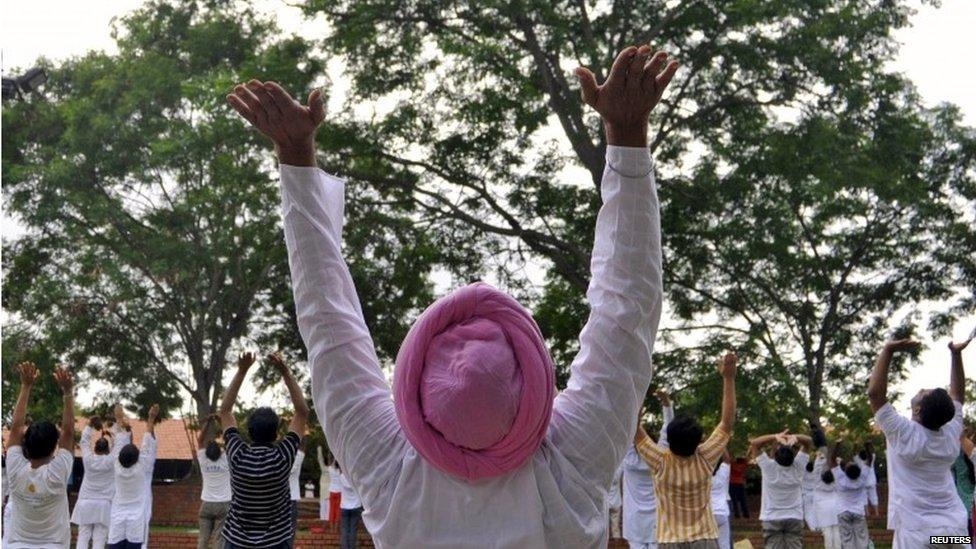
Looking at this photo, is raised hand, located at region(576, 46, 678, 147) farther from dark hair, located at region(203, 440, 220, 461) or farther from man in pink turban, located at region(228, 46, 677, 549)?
dark hair, located at region(203, 440, 220, 461)

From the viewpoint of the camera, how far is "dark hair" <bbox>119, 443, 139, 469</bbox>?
1361cm

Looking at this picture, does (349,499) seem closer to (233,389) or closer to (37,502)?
(233,389)

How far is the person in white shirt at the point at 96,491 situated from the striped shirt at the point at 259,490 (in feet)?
20.1

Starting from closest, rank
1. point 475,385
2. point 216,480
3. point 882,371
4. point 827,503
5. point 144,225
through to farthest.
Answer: point 475,385
point 882,371
point 216,480
point 827,503
point 144,225

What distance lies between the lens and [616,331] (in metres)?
2.33

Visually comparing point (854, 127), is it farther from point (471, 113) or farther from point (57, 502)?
point (57, 502)

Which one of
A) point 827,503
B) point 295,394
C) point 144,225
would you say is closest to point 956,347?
point 295,394

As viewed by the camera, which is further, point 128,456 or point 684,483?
point 128,456

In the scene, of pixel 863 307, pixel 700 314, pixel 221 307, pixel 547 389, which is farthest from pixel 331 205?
pixel 221 307

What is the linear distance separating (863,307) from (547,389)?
1964cm

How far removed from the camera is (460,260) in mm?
19859

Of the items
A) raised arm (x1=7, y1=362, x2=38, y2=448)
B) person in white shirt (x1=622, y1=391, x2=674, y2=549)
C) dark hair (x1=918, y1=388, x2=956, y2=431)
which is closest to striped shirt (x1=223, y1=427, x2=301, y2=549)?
raised arm (x1=7, y1=362, x2=38, y2=448)

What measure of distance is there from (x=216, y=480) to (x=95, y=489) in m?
1.54

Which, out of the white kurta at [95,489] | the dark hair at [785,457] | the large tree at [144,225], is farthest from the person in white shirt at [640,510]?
the large tree at [144,225]
